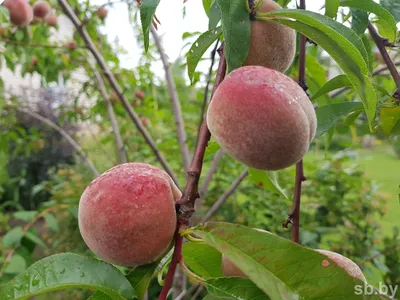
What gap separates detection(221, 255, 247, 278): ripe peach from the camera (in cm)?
53

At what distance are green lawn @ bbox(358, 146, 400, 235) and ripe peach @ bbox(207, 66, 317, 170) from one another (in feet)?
8.09

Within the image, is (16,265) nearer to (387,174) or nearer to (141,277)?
(141,277)

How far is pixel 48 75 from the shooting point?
2.34 m

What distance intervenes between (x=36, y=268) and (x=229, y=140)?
26 cm

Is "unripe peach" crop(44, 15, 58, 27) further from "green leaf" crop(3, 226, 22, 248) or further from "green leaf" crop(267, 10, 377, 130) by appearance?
"green leaf" crop(267, 10, 377, 130)

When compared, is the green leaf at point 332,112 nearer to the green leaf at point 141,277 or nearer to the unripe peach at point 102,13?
the green leaf at point 141,277

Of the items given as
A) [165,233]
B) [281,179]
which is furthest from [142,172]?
[281,179]

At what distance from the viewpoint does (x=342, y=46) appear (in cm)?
47

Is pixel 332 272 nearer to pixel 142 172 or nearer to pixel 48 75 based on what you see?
pixel 142 172

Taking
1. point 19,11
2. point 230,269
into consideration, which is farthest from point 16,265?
point 230,269

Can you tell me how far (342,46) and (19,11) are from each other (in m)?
1.72

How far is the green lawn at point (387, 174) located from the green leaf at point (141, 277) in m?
2.49

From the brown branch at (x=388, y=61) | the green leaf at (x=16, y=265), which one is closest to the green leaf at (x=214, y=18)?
the brown branch at (x=388, y=61)

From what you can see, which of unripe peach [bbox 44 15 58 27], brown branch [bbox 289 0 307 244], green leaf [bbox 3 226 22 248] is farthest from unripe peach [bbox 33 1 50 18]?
brown branch [bbox 289 0 307 244]
